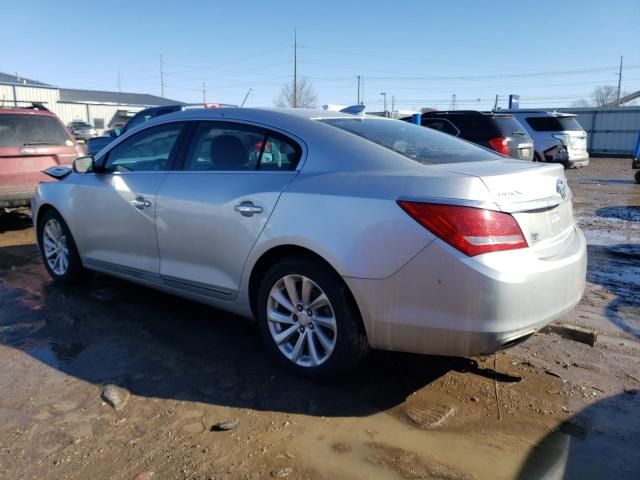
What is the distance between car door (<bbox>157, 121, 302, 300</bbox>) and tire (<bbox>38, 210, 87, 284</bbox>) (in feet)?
5.05

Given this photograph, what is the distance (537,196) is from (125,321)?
3179 millimetres

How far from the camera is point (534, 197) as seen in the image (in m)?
2.99

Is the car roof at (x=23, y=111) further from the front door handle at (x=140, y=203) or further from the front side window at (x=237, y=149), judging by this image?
the front side window at (x=237, y=149)

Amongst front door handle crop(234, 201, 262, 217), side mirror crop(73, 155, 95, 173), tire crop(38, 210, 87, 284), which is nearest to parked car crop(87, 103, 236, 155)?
tire crop(38, 210, 87, 284)

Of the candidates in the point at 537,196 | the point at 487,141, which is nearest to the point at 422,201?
the point at 537,196

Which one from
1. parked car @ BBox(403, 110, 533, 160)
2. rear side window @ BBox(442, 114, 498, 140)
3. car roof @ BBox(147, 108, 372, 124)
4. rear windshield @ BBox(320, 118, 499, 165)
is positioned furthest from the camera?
rear side window @ BBox(442, 114, 498, 140)

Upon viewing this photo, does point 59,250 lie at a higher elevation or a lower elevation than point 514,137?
lower

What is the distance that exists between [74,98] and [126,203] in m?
66.2

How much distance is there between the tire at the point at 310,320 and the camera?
122 inches

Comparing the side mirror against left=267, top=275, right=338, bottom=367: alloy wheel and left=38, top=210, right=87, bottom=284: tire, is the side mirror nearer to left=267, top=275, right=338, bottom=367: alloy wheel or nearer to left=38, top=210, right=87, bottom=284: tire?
left=38, top=210, right=87, bottom=284: tire

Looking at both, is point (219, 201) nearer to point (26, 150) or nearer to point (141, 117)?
point (26, 150)

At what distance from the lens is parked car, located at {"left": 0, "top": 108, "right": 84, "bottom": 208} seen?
7.94 metres

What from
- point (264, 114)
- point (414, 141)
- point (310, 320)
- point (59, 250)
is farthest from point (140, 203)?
point (414, 141)

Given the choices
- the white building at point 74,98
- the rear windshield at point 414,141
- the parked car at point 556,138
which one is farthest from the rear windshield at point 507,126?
the white building at point 74,98
